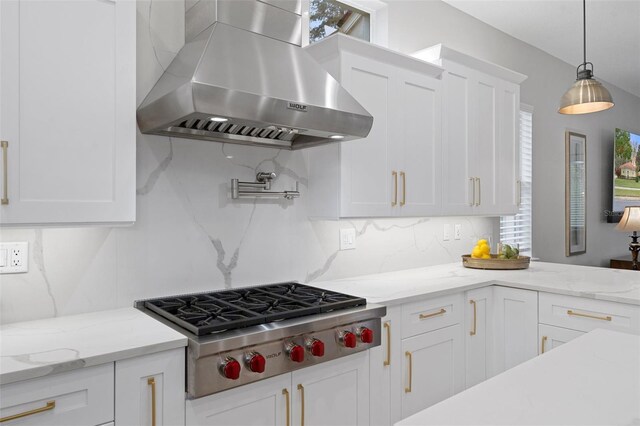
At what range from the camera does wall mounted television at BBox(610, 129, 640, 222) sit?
571 cm

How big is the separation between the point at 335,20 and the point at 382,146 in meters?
1.00

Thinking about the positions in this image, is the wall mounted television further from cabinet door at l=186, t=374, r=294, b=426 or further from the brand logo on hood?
cabinet door at l=186, t=374, r=294, b=426

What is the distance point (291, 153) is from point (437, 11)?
5.98ft

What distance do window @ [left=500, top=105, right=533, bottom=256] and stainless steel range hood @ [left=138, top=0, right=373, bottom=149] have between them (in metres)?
2.63

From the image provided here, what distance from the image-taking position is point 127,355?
1433 millimetres

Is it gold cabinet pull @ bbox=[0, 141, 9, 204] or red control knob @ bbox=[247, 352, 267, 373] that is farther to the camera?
red control knob @ bbox=[247, 352, 267, 373]

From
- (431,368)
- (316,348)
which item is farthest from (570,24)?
(316,348)

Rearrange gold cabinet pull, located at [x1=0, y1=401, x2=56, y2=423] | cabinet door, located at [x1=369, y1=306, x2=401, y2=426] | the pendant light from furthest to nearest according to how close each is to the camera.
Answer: the pendant light → cabinet door, located at [x1=369, y1=306, x2=401, y2=426] → gold cabinet pull, located at [x1=0, y1=401, x2=56, y2=423]

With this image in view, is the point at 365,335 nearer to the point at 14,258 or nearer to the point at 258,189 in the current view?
the point at 258,189

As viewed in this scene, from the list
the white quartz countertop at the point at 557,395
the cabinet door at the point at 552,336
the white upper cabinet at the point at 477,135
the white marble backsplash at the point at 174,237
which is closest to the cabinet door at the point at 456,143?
the white upper cabinet at the point at 477,135

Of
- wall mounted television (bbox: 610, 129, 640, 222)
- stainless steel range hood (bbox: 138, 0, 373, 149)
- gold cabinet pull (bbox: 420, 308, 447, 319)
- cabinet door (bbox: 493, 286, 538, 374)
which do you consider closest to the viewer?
stainless steel range hood (bbox: 138, 0, 373, 149)

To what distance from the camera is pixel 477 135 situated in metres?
3.16

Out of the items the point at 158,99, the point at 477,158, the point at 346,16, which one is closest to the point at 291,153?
Answer: the point at 158,99

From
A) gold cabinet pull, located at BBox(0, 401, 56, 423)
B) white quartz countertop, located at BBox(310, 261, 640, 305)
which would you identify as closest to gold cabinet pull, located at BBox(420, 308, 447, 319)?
white quartz countertop, located at BBox(310, 261, 640, 305)
